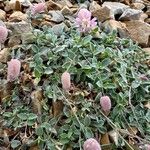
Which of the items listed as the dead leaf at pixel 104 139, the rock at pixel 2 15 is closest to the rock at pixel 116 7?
the rock at pixel 2 15

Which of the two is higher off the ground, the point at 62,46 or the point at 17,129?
the point at 62,46

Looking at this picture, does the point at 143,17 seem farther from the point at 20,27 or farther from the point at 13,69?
the point at 13,69

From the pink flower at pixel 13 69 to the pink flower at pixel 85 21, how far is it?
0.31 meters

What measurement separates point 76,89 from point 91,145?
0.89 ft

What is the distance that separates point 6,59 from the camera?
1.73m

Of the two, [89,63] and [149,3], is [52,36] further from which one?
[149,3]

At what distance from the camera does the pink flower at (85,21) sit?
5.81 ft

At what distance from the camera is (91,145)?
1436 mm

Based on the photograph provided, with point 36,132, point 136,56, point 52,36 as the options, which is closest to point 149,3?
point 136,56

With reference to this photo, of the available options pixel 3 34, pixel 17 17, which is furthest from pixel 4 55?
pixel 17 17

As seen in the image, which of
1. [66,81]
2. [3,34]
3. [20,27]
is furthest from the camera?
[20,27]

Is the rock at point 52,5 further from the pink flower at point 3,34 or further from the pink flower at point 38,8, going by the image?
the pink flower at point 3,34

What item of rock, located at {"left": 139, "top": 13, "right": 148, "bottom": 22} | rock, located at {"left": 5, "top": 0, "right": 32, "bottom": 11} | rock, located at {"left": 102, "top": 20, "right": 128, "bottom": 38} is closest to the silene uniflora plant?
rock, located at {"left": 102, "top": 20, "right": 128, "bottom": 38}

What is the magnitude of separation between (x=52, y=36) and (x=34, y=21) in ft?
0.55
